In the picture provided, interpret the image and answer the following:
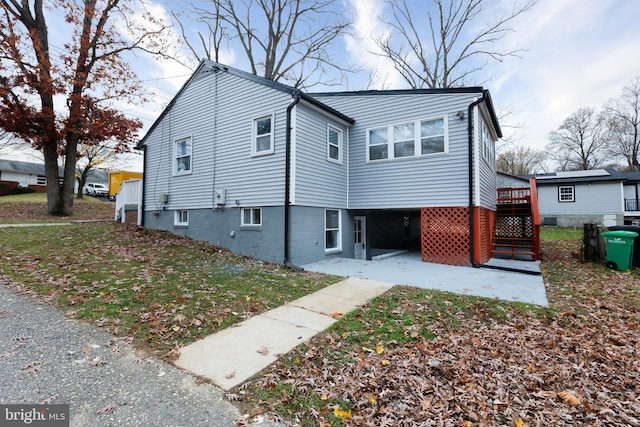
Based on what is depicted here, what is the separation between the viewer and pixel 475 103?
8.75 m

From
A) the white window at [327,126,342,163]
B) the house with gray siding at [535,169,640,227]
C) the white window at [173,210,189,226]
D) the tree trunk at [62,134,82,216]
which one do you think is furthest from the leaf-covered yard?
the house with gray siding at [535,169,640,227]

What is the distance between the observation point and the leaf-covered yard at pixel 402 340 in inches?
98.4

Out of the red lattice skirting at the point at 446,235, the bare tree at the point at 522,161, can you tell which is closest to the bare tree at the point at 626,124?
the bare tree at the point at 522,161

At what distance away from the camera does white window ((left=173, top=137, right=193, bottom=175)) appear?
11805 millimetres

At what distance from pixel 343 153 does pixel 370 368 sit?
870cm

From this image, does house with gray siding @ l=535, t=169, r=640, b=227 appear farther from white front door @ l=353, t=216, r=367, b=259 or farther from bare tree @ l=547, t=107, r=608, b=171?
white front door @ l=353, t=216, r=367, b=259

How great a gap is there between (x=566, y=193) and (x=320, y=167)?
80.7 feet

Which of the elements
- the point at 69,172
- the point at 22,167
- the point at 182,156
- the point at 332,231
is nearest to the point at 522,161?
the point at 332,231

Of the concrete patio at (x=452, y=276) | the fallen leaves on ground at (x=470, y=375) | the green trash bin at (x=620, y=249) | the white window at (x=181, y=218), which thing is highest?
the white window at (x=181, y=218)

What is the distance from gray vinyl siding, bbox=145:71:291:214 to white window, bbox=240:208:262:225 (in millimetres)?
269

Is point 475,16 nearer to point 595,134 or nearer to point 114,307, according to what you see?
point 114,307

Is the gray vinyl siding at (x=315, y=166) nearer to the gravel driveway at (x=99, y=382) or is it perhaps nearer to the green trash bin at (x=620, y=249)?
the gravel driveway at (x=99, y=382)

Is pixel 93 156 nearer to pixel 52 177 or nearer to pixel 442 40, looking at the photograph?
pixel 52 177
